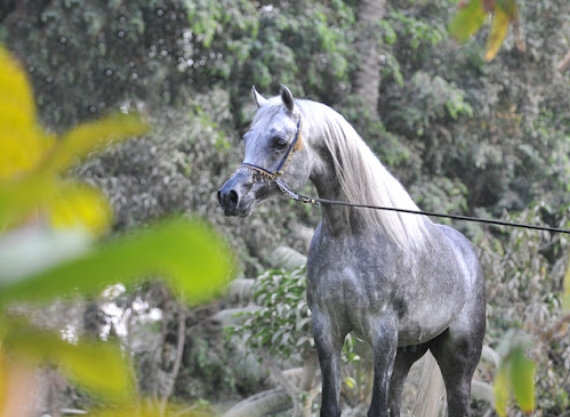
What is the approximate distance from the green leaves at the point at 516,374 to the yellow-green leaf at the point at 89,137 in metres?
0.50

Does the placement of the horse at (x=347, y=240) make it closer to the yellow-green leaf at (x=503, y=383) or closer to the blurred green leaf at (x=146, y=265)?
the yellow-green leaf at (x=503, y=383)

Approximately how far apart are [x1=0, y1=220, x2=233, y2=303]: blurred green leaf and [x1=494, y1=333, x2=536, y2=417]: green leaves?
0.51 m

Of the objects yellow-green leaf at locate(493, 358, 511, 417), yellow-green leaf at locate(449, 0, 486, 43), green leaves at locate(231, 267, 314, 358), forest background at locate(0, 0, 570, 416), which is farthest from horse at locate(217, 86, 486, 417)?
forest background at locate(0, 0, 570, 416)

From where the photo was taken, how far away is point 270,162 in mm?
2957

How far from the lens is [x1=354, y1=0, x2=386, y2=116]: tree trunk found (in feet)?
30.8

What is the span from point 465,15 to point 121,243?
2.75 feet

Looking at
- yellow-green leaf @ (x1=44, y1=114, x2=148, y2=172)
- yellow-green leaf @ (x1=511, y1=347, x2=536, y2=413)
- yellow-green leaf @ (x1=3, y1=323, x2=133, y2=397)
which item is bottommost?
yellow-green leaf @ (x1=511, y1=347, x2=536, y2=413)

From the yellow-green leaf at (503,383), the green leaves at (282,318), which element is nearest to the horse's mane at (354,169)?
A: the yellow-green leaf at (503,383)

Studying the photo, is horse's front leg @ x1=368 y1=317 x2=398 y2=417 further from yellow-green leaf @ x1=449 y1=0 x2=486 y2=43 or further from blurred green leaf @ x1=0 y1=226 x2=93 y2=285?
blurred green leaf @ x1=0 y1=226 x2=93 y2=285

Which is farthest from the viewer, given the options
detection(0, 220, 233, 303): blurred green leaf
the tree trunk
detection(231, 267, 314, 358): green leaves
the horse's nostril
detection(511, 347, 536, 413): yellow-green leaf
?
the tree trunk

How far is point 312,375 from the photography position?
5707 mm

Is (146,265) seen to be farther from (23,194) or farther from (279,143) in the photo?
(279,143)

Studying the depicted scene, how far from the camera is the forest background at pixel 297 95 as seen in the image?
7.88 m

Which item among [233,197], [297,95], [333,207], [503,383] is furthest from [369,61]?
[503,383]
